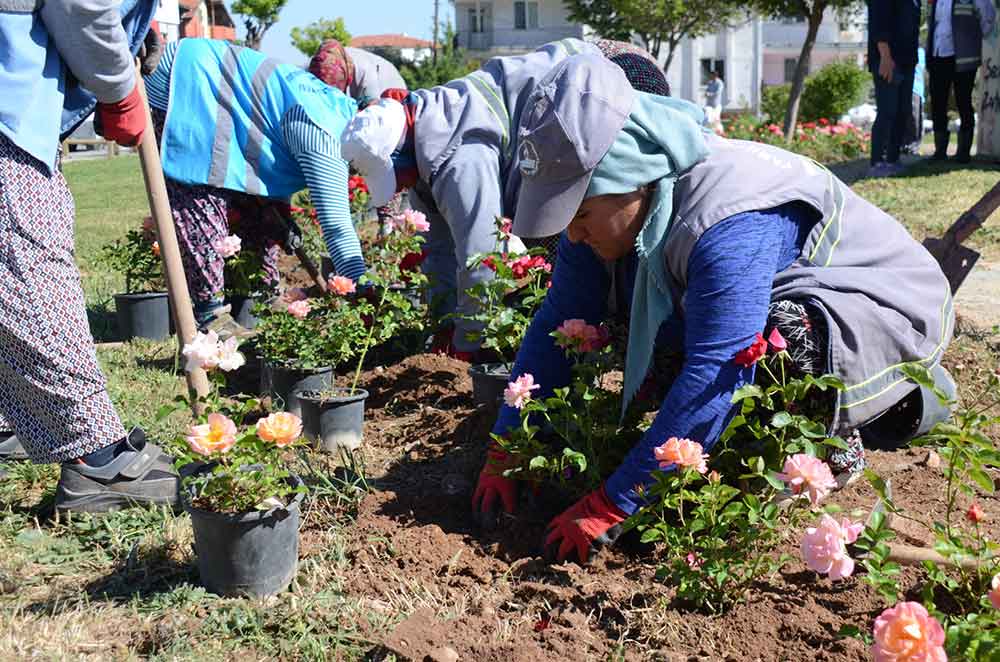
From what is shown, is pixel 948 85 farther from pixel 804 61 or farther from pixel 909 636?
pixel 909 636

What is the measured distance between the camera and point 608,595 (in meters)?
2.29

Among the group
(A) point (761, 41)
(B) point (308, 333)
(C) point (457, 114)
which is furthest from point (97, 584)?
(A) point (761, 41)

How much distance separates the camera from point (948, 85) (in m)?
9.78

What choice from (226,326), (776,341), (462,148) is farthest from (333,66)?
(776,341)

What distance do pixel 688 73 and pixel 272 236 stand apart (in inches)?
1904

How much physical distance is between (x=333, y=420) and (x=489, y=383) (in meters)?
0.52

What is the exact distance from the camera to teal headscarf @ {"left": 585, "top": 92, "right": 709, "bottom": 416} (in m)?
2.25

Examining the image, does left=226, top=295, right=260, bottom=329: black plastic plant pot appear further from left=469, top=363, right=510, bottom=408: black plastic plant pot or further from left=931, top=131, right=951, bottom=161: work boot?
left=931, top=131, right=951, bottom=161: work boot

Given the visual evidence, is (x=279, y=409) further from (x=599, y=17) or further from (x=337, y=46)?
(x=599, y=17)

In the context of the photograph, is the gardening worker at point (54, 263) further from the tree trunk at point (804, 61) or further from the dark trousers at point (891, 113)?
the tree trunk at point (804, 61)

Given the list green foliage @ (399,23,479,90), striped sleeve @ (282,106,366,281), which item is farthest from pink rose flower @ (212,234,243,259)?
green foliage @ (399,23,479,90)

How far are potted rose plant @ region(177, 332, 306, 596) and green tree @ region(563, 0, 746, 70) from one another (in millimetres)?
28464

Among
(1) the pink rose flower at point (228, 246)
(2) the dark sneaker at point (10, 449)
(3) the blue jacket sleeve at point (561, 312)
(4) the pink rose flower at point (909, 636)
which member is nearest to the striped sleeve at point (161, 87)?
(1) the pink rose flower at point (228, 246)

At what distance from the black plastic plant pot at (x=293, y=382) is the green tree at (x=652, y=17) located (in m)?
27.1
